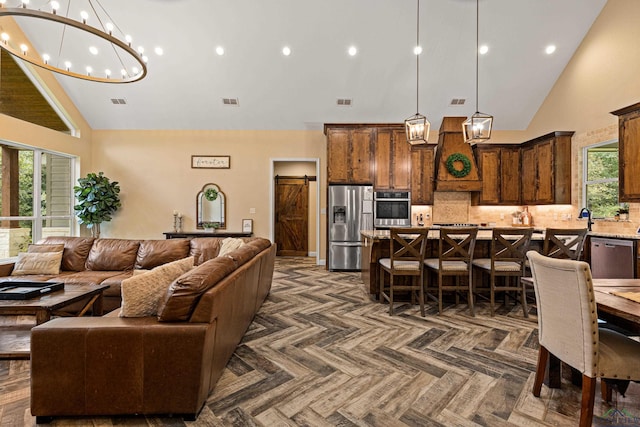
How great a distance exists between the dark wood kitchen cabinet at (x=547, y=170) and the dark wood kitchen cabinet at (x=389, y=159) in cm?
240

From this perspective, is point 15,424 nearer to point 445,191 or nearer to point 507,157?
point 445,191

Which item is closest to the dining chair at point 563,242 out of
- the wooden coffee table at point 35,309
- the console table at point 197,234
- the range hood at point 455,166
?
the range hood at point 455,166

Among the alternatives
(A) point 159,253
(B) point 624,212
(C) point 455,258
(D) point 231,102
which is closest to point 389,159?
(C) point 455,258

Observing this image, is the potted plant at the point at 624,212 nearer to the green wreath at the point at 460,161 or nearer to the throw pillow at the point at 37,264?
the green wreath at the point at 460,161

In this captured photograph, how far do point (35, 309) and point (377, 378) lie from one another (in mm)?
2655

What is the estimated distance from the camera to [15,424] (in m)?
1.68

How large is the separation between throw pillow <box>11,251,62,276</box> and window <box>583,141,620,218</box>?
7903mm

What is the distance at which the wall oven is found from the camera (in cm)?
604

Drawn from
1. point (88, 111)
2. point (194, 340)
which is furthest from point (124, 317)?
point (88, 111)

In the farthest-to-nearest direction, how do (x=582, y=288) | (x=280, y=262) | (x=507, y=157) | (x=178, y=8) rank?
(x=280, y=262) < (x=507, y=157) < (x=178, y=8) < (x=582, y=288)

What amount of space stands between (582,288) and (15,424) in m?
3.05

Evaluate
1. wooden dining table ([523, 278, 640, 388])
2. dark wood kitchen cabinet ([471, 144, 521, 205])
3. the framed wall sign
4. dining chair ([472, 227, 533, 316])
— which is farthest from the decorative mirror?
wooden dining table ([523, 278, 640, 388])

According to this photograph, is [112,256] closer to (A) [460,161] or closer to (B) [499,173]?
(A) [460,161]

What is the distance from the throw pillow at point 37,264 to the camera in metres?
3.63
